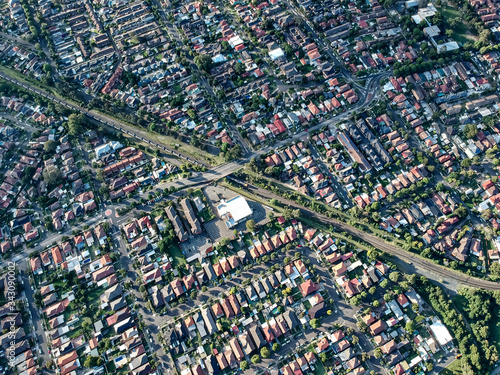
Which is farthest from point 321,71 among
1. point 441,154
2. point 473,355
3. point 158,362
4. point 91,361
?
point 91,361

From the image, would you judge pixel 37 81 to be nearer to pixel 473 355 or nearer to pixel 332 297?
pixel 332 297

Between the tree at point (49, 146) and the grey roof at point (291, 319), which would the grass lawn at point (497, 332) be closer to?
the grey roof at point (291, 319)

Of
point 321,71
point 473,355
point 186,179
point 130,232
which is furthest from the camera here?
point 321,71

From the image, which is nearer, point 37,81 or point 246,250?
point 246,250

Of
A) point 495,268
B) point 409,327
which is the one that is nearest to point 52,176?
point 409,327

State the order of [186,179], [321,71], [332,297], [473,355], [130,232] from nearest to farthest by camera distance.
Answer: [473,355] < [332,297] < [130,232] < [186,179] < [321,71]

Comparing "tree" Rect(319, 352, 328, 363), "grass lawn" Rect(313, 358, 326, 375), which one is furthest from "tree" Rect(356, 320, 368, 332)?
"grass lawn" Rect(313, 358, 326, 375)

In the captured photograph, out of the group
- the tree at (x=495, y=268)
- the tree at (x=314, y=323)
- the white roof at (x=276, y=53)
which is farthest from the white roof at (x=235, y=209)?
the tree at (x=495, y=268)
